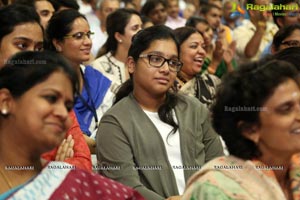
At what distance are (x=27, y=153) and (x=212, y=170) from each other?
532mm

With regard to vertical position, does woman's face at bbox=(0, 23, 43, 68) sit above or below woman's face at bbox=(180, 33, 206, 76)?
above

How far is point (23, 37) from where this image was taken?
2.43 meters

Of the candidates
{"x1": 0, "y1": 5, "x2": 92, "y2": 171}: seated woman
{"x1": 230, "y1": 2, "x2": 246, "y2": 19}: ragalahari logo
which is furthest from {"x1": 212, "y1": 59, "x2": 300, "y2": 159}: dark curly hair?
{"x1": 230, "y1": 2, "x2": 246, "y2": 19}: ragalahari logo

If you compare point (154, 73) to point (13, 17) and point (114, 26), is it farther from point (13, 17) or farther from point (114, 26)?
point (114, 26)

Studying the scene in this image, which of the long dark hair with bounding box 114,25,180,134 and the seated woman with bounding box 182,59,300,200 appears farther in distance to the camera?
the long dark hair with bounding box 114,25,180,134

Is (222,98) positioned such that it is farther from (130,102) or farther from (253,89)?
(130,102)

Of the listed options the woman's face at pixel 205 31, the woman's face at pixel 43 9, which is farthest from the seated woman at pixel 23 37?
the woman's face at pixel 205 31

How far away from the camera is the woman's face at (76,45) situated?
3.17 m

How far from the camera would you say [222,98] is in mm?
1744

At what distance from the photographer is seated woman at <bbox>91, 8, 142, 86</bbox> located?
3.67m

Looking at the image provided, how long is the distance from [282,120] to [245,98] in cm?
13

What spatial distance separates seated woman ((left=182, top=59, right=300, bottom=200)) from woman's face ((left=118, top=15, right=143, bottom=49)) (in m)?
2.20

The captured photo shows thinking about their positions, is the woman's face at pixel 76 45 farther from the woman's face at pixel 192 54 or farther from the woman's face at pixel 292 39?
the woman's face at pixel 292 39

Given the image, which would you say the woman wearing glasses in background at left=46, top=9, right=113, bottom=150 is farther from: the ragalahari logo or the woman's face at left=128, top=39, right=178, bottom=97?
the ragalahari logo
